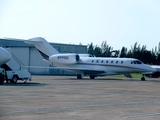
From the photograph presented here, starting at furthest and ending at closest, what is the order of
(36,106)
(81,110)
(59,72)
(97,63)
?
(59,72), (97,63), (36,106), (81,110)

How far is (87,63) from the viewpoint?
47125 millimetres

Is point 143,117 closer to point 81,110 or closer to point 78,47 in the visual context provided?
point 81,110

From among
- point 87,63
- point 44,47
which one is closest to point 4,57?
point 87,63

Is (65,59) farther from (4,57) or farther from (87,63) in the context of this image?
(4,57)

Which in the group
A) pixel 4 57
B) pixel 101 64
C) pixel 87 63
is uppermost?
pixel 4 57

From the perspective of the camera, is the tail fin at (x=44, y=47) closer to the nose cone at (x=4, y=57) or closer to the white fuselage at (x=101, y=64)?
the white fuselage at (x=101, y=64)

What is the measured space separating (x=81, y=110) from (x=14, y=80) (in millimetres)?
17893

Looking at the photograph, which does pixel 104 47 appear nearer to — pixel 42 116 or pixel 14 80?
pixel 14 80

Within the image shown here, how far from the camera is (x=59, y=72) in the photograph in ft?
219

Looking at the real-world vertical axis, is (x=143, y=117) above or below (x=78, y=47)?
below

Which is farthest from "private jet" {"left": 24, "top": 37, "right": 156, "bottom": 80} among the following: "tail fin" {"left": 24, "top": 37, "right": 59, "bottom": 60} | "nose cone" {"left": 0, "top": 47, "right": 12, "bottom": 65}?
"nose cone" {"left": 0, "top": 47, "right": 12, "bottom": 65}

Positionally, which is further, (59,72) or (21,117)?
(59,72)

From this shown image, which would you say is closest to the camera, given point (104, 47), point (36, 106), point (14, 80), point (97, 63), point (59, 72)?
point (36, 106)

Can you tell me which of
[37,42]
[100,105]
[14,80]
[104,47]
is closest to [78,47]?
[37,42]
